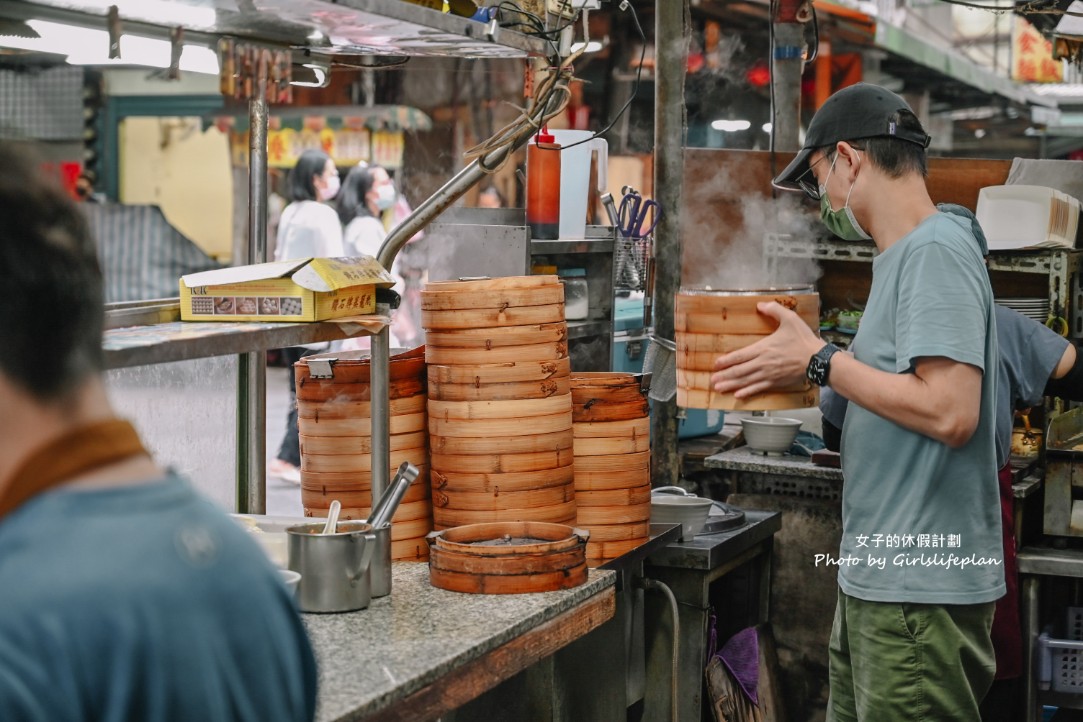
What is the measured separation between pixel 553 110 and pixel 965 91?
51.4ft

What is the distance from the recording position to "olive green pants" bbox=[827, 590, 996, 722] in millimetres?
2699

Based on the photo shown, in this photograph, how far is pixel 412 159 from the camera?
1405 cm

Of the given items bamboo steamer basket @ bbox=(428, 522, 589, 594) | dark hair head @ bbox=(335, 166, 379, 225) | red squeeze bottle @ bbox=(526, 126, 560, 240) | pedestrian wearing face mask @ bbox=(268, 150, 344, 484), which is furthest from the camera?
dark hair head @ bbox=(335, 166, 379, 225)

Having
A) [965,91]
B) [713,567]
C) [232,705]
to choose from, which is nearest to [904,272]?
[713,567]

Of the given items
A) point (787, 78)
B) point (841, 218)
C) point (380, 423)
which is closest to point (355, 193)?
point (787, 78)

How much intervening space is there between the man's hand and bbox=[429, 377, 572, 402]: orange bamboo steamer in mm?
529

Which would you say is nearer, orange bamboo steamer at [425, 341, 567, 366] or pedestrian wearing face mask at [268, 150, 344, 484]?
orange bamboo steamer at [425, 341, 567, 366]

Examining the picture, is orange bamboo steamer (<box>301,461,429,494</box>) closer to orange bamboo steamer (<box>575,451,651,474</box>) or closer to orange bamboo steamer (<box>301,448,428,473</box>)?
orange bamboo steamer (<box>301,448,428,473</box>)

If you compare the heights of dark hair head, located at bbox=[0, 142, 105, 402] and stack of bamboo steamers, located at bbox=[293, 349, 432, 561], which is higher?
dark hair head, located at bbox=[0, 142, 105, 402]

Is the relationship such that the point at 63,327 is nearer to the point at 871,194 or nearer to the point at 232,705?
the point at 232,705

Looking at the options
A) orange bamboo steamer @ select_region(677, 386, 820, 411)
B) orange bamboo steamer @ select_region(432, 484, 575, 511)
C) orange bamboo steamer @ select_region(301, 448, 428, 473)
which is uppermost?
orange bamboo steamer @ select_region(677, 386, 820, 411)

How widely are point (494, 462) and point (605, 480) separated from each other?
0.42m

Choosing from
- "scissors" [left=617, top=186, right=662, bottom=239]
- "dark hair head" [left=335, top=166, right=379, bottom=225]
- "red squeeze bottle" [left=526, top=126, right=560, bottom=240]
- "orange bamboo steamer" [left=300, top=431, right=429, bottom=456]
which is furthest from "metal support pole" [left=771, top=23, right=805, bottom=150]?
"dark hair head" [left=335, top=166, right=379, bottom=225]

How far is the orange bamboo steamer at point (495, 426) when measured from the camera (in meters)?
3.00
